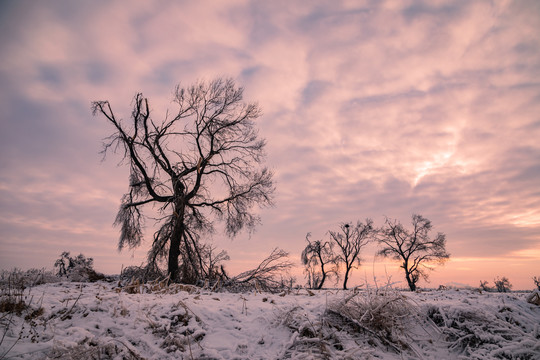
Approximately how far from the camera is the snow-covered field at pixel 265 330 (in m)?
2.84

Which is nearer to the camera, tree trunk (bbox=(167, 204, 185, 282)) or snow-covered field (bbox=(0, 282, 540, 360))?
snow-covered field (bbox=(0, 282, 540, 360))

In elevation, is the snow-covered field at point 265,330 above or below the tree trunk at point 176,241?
below

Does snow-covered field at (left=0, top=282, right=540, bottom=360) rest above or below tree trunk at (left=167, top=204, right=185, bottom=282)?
below

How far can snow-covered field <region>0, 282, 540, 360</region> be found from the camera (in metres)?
2.84

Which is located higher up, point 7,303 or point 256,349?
point 7,303

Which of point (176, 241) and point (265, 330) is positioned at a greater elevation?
point (176, 241)

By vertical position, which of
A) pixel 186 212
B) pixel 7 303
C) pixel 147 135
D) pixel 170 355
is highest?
pixel 147 135

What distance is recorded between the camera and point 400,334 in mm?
3432

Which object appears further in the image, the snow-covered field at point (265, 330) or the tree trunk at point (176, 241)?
the tree trunk at point (176, 241)

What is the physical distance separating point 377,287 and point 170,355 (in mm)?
2694

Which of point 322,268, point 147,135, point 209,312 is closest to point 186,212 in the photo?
point 147,135

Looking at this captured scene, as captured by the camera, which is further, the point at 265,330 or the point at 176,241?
the point at 176,241

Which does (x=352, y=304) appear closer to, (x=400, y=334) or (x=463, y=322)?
(x=400, y=334)

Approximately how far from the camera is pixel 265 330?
3355 mm
